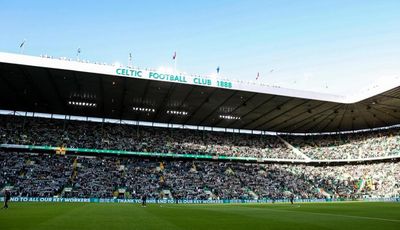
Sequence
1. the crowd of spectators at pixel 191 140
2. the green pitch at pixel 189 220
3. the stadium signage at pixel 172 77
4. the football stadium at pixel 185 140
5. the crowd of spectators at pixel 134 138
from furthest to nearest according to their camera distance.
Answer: the crowd of spectators at pixel 191 140 → the crowd of spectators at pixel 134 138 → the football stadium at pixel 185 140 → the stadium signage at pixel 172 77 → the green pitch at pixel 189 220

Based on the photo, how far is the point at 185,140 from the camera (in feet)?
220

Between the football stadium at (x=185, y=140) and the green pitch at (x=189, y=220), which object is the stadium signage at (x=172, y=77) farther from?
the green pitch at (x=189, y=220)

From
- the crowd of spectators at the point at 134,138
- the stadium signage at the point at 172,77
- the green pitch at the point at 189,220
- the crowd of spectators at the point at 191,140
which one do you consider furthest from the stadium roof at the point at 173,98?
the green pitch at the point at 189,220

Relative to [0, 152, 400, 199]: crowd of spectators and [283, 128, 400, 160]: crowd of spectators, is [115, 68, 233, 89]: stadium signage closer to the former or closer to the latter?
[0, 152, 400, 199]: crowd of spectators

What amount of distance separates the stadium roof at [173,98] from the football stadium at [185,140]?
0.57 ft

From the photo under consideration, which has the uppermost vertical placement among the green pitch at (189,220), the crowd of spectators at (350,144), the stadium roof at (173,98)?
the stadium roof at (173,98)

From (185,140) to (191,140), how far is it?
131cm

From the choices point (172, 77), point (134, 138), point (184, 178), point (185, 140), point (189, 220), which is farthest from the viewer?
point (185, 140)

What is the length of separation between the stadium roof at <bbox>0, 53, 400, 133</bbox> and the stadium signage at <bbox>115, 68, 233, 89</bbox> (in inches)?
4.6

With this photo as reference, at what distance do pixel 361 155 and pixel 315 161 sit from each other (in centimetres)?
862

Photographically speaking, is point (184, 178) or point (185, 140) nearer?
point (184, 178)

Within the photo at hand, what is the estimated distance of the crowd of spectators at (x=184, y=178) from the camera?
49.4 m

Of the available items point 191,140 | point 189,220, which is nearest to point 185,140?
point 191,140

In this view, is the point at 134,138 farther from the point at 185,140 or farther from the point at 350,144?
the point at 350,144
